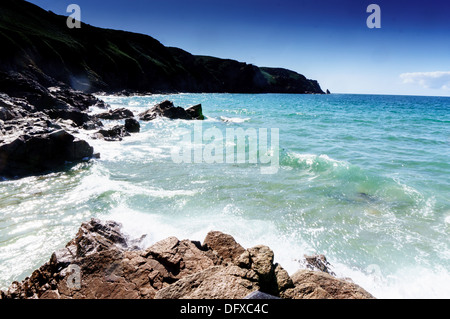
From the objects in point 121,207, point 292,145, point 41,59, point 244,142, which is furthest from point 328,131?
point 41,59

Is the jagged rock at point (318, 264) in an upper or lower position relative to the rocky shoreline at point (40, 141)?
lower

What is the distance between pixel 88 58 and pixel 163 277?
100186 millimetres

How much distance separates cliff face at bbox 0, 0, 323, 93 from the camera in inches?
2076

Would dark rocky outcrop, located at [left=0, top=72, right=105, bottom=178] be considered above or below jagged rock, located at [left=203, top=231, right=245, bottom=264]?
above

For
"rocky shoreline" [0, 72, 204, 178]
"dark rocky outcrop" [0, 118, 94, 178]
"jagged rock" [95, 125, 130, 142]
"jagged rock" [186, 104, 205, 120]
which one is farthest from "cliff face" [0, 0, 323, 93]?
"dark rocky outcrop" [0, 118, 94, 178]

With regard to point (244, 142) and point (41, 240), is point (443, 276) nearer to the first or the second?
point (41, 240)

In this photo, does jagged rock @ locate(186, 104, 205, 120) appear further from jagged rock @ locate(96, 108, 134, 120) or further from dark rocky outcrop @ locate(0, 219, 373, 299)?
dark rocky outcrop @ locate(0, 219, 373, 299)

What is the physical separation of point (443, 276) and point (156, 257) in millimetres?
7374

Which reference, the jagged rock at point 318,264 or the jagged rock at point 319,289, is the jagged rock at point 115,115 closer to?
the jagged rock at point 318,264

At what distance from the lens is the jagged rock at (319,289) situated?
436cm

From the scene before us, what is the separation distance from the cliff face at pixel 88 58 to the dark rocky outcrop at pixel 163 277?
1889 inches

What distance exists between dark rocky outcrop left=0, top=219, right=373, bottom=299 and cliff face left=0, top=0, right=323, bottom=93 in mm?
47983

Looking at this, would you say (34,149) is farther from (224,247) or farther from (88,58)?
(88,58)

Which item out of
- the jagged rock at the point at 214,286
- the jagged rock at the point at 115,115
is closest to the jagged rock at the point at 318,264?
the jagged rock at the point at 214,286
